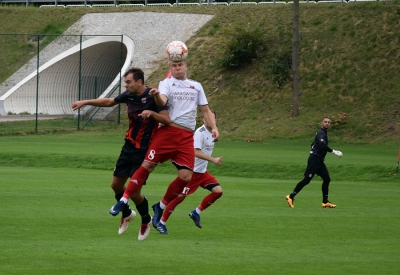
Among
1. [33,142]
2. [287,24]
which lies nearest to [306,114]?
[287,24]

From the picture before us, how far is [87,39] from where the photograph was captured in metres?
49.7

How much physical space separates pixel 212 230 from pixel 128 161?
1881mm

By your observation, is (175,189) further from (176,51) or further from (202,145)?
(202,145)

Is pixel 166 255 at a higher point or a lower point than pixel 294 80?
higher

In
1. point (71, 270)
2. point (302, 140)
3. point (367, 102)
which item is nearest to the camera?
point (71, 270)

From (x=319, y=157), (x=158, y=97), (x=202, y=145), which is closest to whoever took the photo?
(x=158, y=97)

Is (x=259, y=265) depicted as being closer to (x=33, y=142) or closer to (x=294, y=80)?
(x=33, y=142)

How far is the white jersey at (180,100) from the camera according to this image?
11.4 meters

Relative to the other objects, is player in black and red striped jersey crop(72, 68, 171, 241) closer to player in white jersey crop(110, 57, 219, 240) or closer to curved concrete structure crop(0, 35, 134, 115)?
player in white jersey crop(110, 57, 219, 240)

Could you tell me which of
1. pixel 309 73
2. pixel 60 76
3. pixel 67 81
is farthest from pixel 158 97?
pixel 67 81

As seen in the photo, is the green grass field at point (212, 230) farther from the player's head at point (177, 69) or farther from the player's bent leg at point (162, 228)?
the player's head at point (177, 69)

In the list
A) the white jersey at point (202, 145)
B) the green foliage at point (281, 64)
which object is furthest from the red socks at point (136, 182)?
the green foliage at point (281, 64)

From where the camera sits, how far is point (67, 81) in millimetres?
48906

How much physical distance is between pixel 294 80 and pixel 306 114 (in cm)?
187
